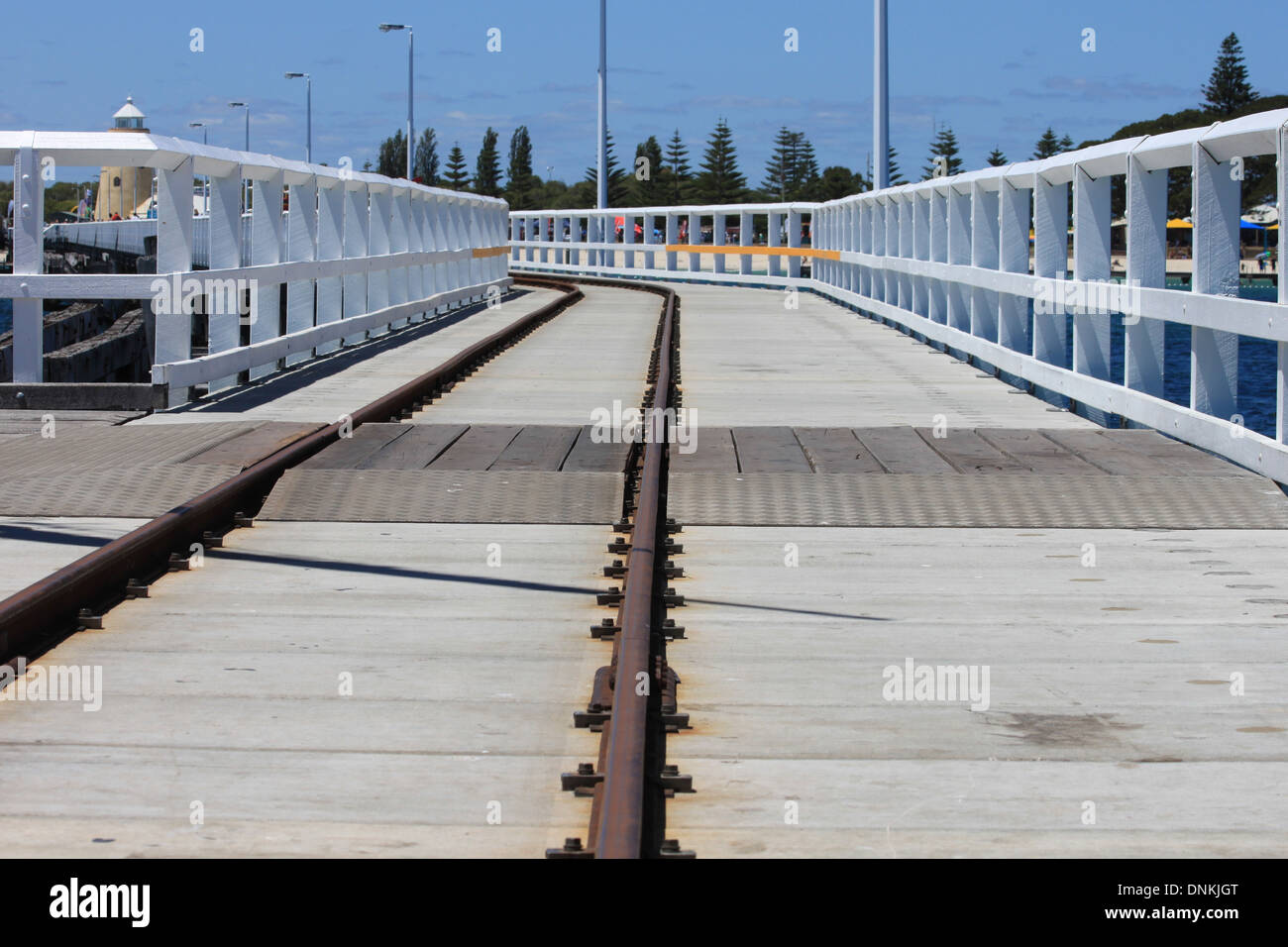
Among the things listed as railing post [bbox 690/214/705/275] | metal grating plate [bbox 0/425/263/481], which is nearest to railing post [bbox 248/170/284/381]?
metal grating plate [bbox 0/425/263/481]

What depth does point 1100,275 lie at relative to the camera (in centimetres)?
1370

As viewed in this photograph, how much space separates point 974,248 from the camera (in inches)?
719

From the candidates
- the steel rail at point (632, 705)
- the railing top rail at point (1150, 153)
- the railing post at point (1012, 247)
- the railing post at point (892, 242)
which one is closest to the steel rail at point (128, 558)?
the steel rail at point (632, 705)

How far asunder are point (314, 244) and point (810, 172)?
178368 millimetres

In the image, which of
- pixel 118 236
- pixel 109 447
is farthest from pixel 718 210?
pixel 109 447

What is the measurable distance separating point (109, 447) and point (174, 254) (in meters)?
3.16

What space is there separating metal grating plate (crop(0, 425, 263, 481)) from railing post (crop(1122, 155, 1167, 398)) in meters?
5.83

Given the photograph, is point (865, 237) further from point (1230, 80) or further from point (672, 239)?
point (1230, 80)

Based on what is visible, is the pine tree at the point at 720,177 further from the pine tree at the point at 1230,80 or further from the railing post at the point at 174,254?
the railing post at the point at 174,254

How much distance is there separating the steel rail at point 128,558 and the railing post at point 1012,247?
6.92m

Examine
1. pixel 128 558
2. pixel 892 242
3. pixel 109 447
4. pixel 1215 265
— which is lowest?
pixel 128 558
